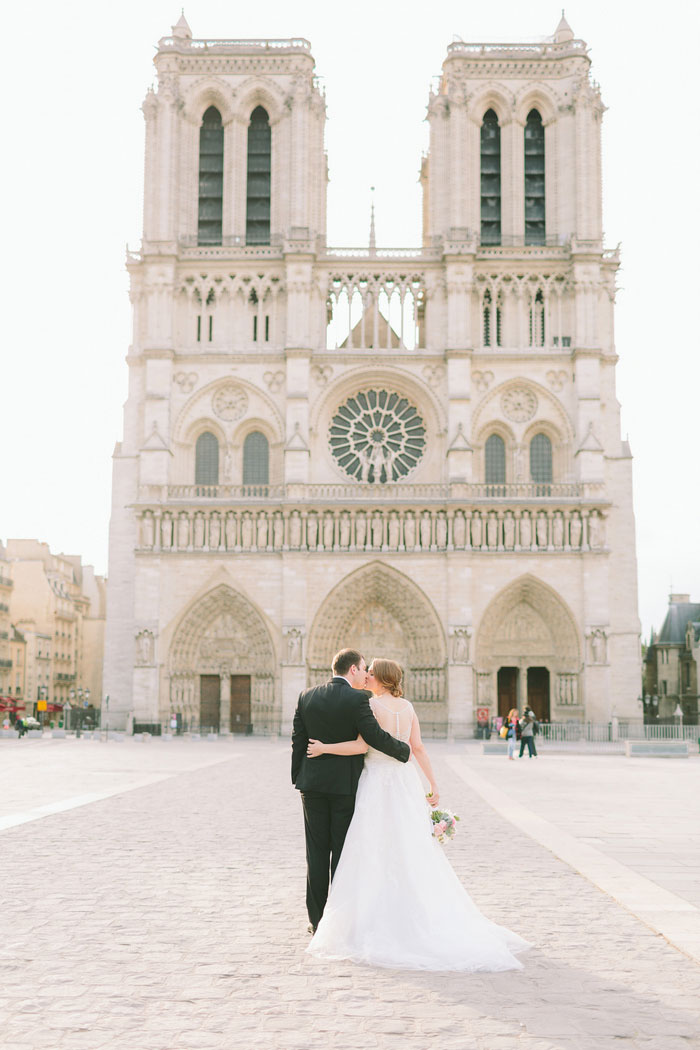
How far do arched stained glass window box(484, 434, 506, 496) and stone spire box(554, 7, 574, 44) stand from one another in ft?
50.8

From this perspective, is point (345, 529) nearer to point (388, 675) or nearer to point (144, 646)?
→ point (144, 646)

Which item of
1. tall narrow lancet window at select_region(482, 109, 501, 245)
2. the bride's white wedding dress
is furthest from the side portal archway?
the bride's white wedding dress

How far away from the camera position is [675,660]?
60625 millimetres

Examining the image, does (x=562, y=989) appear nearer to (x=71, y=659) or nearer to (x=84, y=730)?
(x=84, y=730)

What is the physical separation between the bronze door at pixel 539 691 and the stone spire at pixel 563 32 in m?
23.6

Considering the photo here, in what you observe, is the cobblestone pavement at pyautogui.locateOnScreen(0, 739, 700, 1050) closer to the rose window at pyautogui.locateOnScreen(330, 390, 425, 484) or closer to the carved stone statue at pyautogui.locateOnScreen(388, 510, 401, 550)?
the carved stone statue at pyautogui.locateOnScreen(388, 510, 401, 550)

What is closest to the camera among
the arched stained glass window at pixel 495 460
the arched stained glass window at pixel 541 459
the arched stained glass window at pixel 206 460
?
the arched stained glass window at pixel 541 459

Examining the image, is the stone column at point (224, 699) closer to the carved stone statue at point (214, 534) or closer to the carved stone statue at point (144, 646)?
the carved stone statue at point (144, 646)

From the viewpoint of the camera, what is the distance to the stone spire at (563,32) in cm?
4322

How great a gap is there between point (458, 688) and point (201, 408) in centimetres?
1358

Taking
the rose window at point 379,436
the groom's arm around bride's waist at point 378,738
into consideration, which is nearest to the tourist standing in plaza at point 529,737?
the rose window at point 379,436

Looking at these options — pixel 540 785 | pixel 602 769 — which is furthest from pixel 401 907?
A: pixel 602 769

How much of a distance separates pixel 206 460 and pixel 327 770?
35683 mm

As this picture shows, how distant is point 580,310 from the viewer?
1594 inches
